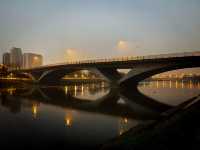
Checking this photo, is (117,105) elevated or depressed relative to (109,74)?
depressed

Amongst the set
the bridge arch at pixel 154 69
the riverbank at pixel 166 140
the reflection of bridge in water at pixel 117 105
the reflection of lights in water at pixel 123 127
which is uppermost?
the bridge arch at pixel 154 69

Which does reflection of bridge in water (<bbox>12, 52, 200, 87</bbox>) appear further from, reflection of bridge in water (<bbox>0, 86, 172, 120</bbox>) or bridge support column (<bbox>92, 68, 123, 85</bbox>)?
reflection of bridge in water (<bbox>0, 86, 172, 120</bbox>)

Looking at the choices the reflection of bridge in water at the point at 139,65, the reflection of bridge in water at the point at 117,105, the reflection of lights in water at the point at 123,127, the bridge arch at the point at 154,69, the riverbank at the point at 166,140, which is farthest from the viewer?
the bridge arch at the point at 154,69

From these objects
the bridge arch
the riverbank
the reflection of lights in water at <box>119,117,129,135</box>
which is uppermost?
the bridge arch

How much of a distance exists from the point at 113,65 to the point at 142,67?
31.5 ft

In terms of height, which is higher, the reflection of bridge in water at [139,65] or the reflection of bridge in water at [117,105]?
the reflection of bridge in water at [139,65]

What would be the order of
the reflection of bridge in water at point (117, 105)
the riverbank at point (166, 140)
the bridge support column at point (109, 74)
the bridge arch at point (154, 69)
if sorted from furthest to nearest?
the bridge support column at point (109, 74) < the bridge arch at point (154, 69) < the reflection of bridge in water at point (117, 105) < the riverbank at point (166, 140)

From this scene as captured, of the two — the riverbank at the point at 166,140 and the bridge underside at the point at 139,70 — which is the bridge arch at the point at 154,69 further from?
the riverbank at the point at 166,140

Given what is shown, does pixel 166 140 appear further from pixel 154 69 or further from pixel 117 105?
pixel 154 69

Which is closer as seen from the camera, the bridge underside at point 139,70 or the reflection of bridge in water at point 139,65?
the reflection of bridge in water at point 139,65

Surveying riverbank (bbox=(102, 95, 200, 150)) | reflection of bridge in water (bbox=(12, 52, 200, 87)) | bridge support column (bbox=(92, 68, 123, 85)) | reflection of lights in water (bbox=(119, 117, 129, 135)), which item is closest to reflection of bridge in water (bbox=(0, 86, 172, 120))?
reflection of lights in water (bbox=(119, 117, 129, 135))

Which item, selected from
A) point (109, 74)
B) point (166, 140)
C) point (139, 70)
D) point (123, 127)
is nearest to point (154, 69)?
point (139, 70)

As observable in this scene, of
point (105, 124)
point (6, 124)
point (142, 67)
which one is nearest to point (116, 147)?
point (105, 124)

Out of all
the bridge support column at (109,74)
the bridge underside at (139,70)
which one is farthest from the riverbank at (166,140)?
the bridge support column at (109,74)
